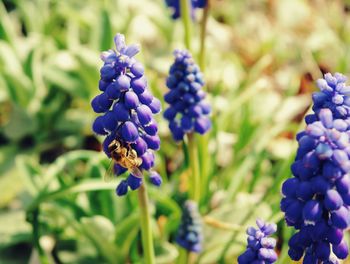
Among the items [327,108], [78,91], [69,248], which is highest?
[327,108]

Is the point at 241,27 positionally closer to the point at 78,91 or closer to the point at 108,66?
the point at 78,91

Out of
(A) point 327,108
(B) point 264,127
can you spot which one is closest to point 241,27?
(B) point 264,127

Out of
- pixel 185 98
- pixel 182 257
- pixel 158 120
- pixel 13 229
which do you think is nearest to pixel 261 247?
pixel 185 98

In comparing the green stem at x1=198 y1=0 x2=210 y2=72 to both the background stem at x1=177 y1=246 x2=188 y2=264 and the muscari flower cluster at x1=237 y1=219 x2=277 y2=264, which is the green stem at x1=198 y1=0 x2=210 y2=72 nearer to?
the background stem at x1=177 y1=246 x2=188 y2=264

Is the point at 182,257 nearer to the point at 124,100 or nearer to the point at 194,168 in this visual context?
the point at 194,168

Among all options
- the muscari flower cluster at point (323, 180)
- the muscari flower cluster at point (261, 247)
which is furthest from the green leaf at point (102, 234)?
the muscari flower cluster at point (323, 180)

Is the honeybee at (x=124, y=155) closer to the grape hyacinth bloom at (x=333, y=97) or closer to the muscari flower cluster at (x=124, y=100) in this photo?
the muscari flower cluster at (x=124, y=100)
